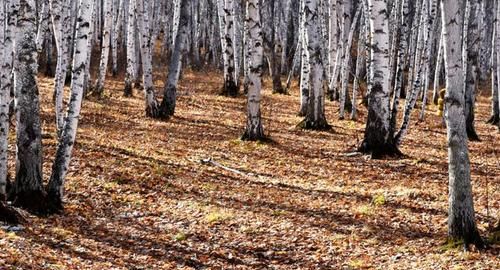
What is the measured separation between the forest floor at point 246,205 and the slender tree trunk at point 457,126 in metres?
0.41

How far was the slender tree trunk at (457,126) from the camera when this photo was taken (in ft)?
19.4

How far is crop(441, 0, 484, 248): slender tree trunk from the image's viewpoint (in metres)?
5.91

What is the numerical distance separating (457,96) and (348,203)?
119 inches

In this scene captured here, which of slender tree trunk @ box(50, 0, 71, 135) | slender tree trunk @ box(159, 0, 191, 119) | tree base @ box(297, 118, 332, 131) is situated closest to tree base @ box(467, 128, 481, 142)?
tree base @ box(297, 118, 332, 131)

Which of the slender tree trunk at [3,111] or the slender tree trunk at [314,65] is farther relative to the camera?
the slender tree trunk at [314,65]

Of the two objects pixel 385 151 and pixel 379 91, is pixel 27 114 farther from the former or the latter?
pixel 385 151

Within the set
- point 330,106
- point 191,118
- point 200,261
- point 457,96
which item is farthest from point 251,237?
point 330,106

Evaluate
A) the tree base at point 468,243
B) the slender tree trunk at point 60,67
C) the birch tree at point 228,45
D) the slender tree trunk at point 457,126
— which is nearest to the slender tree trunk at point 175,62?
the slender tree trunk at point 60,67

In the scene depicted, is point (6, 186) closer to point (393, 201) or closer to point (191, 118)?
point (393, 201)

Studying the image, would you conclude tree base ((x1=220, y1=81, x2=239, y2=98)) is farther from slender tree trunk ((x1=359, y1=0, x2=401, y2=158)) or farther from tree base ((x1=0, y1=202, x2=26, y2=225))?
tree base ((x1=0, y1=202, x2=26, y2=225))

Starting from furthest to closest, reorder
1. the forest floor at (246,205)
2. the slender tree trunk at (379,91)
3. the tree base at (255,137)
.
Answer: the tree base at (255,137)
the slender tree trunk at (379,91)
the forest floor at (246,205)

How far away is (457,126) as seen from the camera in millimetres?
5980

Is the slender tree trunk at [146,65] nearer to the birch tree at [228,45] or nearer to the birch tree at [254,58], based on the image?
the birch tree at [254,58]

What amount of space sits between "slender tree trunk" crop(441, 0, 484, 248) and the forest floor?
0.41 m
